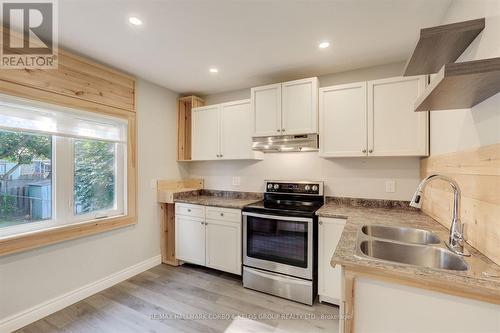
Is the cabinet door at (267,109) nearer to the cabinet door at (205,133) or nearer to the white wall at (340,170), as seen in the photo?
the white wall at (340,170)

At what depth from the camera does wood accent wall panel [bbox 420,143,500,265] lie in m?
1.02

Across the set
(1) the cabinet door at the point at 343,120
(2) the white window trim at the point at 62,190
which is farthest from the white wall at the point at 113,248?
(1) the cabinet door at the point at 343,120

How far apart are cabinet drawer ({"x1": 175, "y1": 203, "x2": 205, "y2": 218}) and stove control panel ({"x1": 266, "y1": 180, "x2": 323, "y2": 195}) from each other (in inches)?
35.1

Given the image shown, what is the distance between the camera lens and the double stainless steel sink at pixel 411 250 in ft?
3.80

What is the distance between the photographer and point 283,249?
7.54 feet

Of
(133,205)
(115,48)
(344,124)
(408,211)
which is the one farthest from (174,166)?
(408,211)

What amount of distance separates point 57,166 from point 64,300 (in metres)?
1.27

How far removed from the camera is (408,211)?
86.4 inches

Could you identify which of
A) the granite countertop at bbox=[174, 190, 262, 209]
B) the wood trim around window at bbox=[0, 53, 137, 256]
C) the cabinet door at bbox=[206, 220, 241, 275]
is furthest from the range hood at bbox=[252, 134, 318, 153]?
the wood trim around window at bbox=[0, 53, 137, 256]

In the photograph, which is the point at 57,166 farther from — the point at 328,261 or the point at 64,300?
the point at 328,261

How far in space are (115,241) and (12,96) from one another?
1671 millimetres

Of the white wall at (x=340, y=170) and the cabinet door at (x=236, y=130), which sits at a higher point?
the cabinet door at (x=236, y=130)

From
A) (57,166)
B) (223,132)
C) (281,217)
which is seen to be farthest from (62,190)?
(281,217)

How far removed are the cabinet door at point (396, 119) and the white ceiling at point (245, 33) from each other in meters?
0.35
